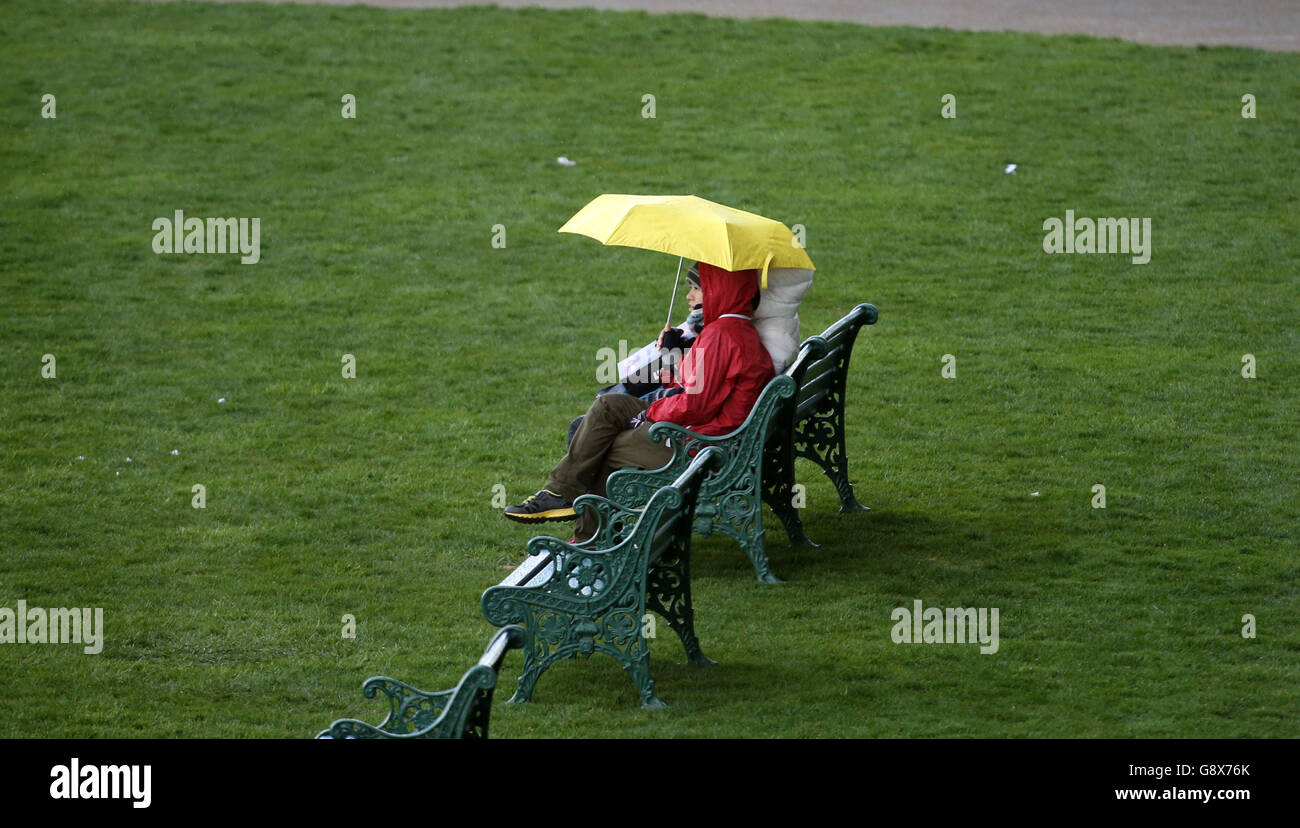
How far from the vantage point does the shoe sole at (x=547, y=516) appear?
8258 mm

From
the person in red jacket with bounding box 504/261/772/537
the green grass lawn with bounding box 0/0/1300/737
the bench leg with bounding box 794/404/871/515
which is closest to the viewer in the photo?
the green grass lawn with bounding box 0/0/1300/737

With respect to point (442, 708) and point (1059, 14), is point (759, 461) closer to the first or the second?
point (442, 708)

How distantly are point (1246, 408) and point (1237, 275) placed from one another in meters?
3.28

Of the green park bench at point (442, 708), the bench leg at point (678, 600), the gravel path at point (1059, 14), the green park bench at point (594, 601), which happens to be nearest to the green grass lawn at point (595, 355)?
the bench leg at point (678, 600)

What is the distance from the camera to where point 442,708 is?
5590 millimetres

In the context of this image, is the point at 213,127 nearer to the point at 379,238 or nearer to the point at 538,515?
the point at 379,238

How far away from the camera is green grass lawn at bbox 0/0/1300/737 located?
285 inches

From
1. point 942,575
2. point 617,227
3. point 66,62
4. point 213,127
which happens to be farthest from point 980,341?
point 66,62

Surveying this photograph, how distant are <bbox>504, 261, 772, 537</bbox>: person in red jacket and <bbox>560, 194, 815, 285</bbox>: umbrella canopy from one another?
27 cm

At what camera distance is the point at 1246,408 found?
1104cm

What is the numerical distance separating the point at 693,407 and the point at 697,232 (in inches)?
39.2

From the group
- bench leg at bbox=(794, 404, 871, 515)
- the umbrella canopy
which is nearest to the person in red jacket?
the umbrella canopy

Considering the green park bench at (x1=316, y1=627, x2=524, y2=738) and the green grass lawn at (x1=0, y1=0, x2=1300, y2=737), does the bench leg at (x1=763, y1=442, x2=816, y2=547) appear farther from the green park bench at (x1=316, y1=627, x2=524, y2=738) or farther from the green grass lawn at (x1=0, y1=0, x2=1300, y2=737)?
the green park bench at (x1=316, y1=627, x2=524, y2=738)

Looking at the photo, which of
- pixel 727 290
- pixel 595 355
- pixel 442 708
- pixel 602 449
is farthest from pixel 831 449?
pixel 442 708
